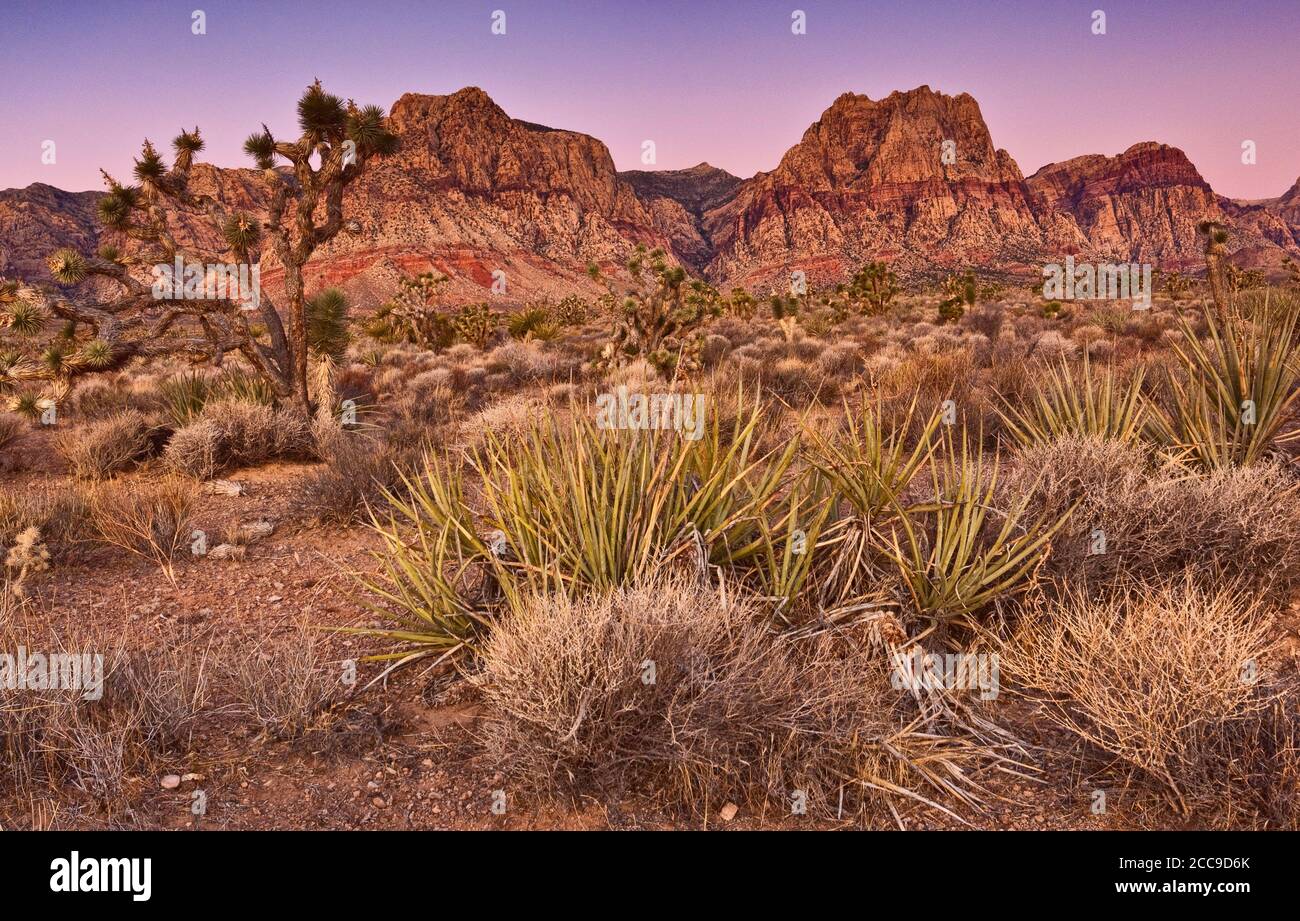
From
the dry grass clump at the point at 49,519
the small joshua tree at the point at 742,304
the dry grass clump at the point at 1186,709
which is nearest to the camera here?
the dry grass clump at the point at 1186,709

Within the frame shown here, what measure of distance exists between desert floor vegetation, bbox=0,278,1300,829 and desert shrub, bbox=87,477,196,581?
4 centimetres

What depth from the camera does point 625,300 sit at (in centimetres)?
1553

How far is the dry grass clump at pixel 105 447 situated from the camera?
24.8ft

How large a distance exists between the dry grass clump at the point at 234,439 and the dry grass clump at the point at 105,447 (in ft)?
1.32

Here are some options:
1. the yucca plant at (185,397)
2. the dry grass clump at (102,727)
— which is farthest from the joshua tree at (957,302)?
the dry grass clump at (102,727)

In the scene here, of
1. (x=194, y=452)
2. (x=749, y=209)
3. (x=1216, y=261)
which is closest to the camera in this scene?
(x=194, y=452)

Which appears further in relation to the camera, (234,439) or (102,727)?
(234,439)

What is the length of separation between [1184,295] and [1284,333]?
103 ft

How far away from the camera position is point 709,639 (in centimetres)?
284

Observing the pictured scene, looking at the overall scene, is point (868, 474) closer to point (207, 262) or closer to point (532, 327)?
point (207, 262)

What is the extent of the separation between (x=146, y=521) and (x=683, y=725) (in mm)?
4952

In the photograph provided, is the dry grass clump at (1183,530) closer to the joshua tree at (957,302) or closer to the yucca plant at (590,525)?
the yucca plant at (590,525)

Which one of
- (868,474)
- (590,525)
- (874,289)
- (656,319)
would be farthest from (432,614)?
(874,289)
